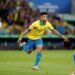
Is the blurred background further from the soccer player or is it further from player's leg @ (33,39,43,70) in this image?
player's leg @ (33,39,43,70)

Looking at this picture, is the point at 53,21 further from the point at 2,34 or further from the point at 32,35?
the point at 32,35

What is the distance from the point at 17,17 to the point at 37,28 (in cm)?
1170

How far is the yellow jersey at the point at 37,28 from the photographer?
1673 centimetres

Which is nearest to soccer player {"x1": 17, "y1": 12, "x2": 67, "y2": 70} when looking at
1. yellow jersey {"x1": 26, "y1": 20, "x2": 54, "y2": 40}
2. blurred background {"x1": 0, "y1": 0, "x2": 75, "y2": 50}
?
yellow jersey {"x1": 26, "y1": 20, "x2": 54, "y2": 40}

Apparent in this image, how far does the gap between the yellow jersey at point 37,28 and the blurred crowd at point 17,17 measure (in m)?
10.6

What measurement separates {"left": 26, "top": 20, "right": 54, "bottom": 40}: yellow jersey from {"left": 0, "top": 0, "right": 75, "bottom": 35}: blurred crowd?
10638mm

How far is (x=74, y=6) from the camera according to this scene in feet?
114

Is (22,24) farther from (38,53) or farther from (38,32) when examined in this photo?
(38,53)

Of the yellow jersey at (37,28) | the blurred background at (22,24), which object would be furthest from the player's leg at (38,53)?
the blurred background at (22,24)

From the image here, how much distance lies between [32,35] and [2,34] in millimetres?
10799

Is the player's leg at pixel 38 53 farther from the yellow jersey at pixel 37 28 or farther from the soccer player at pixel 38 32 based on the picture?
the yellow jersey at pixel 37 28

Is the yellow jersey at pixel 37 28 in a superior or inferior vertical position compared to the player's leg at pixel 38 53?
superior

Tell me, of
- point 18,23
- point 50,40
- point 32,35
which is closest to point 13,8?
point 18,23

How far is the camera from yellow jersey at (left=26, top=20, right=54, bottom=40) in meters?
16.7
